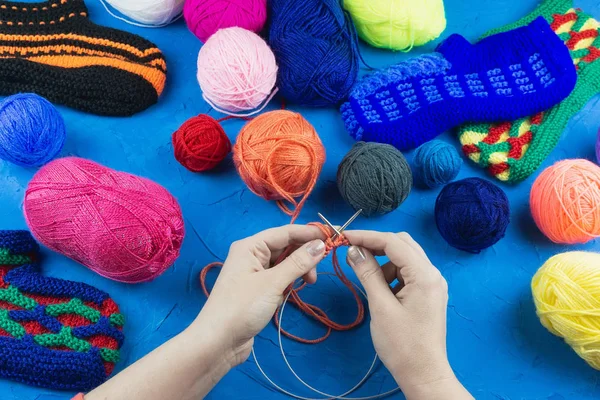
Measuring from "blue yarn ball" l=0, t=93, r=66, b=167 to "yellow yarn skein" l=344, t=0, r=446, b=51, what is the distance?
0.64 metres

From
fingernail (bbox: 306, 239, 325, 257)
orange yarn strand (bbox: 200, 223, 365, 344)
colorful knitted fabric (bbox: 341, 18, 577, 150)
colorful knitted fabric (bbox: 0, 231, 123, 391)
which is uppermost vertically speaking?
colorful knitted fabric (bbox: 341, 18, 577, 150)

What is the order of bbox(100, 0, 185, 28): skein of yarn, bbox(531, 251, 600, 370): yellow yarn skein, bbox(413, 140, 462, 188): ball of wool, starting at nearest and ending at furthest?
bbox(531, 251, 600, 370): yellow yarn skein → bbox(413, 140, 462, 188): ball of wool → bbox(100, 0, 185, 28): skein of yarn

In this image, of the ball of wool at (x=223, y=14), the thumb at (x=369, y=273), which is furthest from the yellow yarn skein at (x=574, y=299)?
the ball of wool at (x=223, y=14)

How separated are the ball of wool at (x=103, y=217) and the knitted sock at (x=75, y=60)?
20 centimetres

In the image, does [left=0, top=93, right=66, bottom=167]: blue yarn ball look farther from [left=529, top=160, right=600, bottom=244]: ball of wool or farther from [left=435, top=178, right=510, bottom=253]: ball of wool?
[left=529, top=160, right=600, bottom=244]: ball of wool

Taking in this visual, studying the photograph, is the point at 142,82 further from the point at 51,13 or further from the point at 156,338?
the point at 156,338

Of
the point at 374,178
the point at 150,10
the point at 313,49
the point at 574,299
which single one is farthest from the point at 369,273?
the point at 150,10

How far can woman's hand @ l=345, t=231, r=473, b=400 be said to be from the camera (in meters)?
0.75

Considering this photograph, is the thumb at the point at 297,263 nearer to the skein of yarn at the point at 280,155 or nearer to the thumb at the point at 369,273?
the thumb at the point at 369,273

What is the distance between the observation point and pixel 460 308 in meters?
0.98

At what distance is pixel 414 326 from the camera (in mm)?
750

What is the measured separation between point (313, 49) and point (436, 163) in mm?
327

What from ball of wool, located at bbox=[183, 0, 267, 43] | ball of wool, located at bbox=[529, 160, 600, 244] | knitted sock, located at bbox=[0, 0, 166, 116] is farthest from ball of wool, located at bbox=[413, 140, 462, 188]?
knitted sock, located at bbox=[0, 0, 166, 116]

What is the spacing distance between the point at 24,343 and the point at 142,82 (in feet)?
1.75
